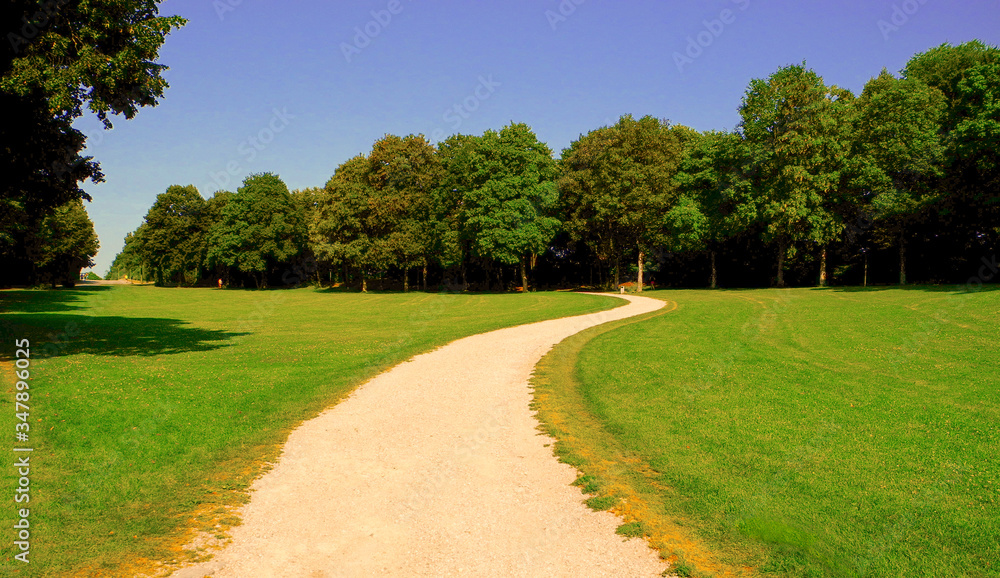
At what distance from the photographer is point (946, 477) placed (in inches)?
307

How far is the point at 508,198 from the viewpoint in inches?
2226

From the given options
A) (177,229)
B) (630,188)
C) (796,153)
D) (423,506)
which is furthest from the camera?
(177,229)

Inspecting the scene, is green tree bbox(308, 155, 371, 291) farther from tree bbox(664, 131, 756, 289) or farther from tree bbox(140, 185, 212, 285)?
tree bbox(140, 185, 212, 285)

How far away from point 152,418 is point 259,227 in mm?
77379

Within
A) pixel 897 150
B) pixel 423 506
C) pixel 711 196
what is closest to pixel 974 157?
pixel 897 150

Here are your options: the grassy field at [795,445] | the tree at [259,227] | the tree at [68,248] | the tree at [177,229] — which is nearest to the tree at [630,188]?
the grassy field at [795,445]

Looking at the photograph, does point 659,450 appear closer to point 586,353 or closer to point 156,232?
point 586,353

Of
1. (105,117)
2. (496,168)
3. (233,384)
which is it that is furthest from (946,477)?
(496,168)

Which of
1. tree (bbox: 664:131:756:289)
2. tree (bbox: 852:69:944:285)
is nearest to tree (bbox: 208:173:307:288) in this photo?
tree (bbox: 664:131:756:289)

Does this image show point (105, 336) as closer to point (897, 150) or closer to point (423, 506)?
point (423, 506)

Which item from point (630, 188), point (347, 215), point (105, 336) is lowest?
point (105, 336)

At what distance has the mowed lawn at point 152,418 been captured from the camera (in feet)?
20.3

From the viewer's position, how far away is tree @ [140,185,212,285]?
9406 cm

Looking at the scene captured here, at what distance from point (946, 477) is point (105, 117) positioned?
2250 cm
